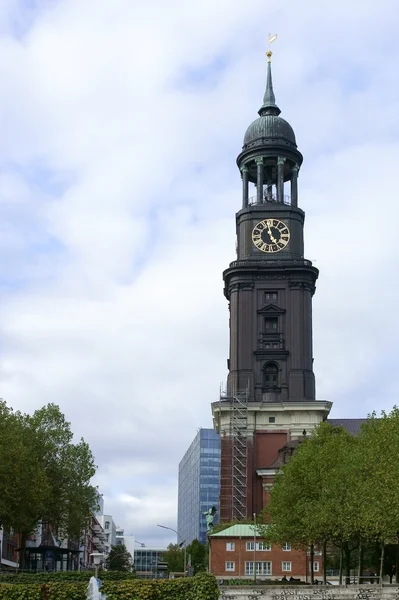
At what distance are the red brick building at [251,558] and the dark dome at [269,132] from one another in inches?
2326

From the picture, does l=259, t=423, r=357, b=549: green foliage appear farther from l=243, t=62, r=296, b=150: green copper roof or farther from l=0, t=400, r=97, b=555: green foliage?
l=243, t=62, r=296, b=150: green copper roof

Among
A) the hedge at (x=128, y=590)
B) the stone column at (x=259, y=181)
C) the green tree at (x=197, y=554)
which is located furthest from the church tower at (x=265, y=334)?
the hedge at (x=128, y=590)

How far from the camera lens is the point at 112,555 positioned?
200m

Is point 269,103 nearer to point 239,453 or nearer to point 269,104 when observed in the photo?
point 269,104

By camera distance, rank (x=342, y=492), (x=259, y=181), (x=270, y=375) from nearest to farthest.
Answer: (x=342, y=492) → (x=270, y=375) → (x=259, y=181)

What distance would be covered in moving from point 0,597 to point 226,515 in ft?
256

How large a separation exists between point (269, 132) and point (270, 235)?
16.1 meters

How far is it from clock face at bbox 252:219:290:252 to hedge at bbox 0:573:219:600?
88.9m

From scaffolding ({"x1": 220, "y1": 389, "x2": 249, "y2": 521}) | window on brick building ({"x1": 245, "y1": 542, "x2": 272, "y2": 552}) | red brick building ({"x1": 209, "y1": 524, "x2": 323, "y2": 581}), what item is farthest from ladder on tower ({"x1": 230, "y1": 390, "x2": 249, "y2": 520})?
window on brick building ({"x1": 245, "y1": 542, "x2": 272, "y2": 552})

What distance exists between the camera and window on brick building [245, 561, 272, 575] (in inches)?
3733

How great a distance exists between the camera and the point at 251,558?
95750 mm

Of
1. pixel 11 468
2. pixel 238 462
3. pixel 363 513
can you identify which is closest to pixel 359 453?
pixel 363 513

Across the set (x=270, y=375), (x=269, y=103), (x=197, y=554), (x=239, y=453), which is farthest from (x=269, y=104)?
(x=197, y=554)

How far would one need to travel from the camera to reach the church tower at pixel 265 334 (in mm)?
119562
